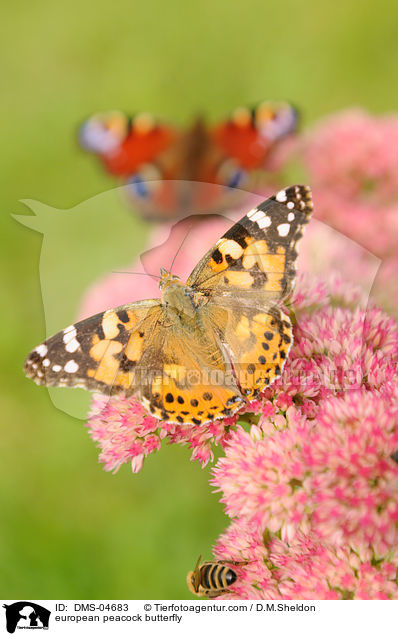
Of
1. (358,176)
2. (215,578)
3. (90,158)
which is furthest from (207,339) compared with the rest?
(90,158)

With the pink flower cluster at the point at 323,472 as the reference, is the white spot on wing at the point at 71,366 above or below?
above

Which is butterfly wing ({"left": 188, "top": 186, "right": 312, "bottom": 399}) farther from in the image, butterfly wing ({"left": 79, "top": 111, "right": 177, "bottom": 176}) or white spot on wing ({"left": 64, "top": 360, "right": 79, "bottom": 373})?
Answer: butterfly wing ({"left": 79, "top": 111, "right": 177, "bottom": 176})

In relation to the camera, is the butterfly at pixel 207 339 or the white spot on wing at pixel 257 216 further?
the white spot on wing at pixel 257 216

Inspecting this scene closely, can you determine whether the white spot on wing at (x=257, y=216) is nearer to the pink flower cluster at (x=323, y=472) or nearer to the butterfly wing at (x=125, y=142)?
the pink flower cluster at (x=323, y=472)

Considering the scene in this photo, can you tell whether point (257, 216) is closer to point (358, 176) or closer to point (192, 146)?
point (358, 176)

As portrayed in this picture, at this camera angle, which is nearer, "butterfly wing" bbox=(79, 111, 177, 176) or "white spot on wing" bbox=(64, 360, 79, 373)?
"white spot on wing" bbox=(64, 360, 79, 373)

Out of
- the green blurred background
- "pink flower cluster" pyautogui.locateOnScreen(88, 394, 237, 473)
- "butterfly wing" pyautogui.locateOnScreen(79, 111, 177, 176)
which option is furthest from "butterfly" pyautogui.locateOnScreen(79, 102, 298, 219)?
"pink flower cluster" pyautogui.locateOnScreen(88, 394, 237, 473)

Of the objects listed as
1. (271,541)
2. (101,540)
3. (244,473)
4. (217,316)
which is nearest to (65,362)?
(217,316)

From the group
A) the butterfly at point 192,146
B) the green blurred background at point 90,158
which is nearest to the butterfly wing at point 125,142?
the butterfly at point 192,146
